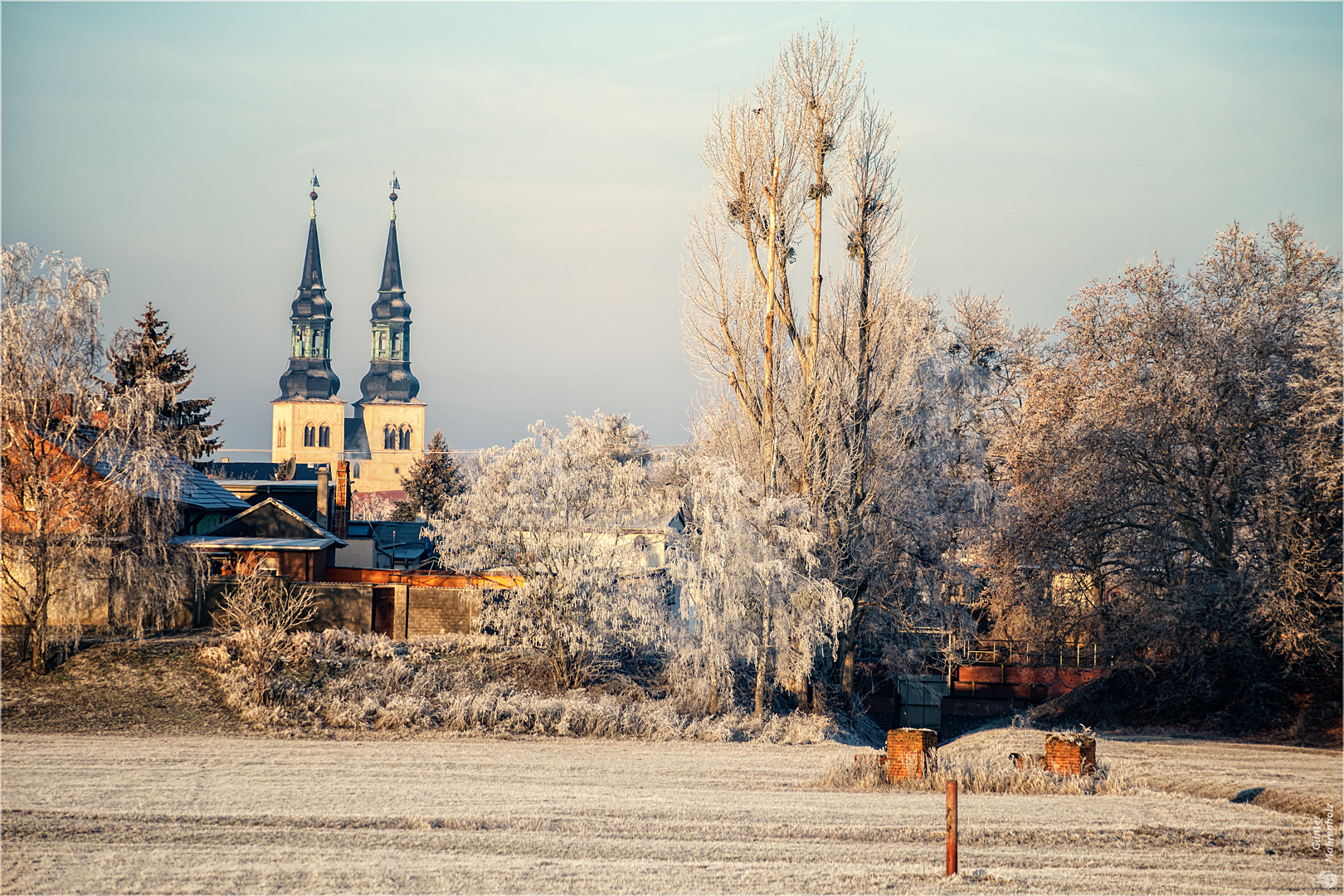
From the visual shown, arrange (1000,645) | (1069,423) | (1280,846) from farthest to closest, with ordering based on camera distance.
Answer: (1000,645), (1069,423), (1280,846)

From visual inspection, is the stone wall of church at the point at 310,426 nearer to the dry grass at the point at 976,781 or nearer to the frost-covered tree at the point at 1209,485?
the frost-covered tree at the point at 1209,485

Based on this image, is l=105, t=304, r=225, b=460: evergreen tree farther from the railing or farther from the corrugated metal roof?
the railing

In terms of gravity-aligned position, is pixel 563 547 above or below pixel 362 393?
below

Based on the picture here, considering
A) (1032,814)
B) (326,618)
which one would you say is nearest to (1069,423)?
(1032,814)

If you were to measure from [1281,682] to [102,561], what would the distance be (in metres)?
23.9

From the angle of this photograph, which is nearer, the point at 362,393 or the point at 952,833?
the point at 952,833

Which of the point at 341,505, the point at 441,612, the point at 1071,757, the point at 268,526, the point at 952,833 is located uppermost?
the point at 341,505

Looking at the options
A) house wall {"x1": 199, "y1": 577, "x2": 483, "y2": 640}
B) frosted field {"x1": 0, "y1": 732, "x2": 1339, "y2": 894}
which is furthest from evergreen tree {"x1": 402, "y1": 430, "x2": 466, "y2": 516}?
frosted field {"x1": 0, "y1": 732, "x2": 1339, "y2": 894}

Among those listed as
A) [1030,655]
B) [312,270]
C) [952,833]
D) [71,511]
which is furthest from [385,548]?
[312,270]

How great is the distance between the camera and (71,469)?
2159cm

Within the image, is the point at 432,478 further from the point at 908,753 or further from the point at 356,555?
the point at 908,753

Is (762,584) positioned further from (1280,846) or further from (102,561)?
(102,561)

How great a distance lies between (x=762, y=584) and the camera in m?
21.6

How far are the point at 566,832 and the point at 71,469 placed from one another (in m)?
15.5
